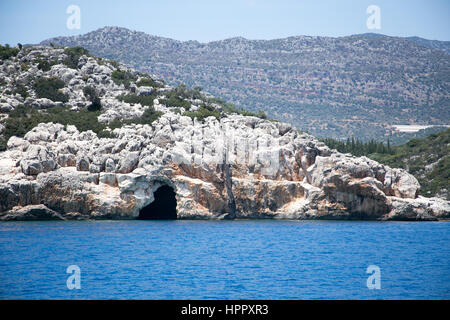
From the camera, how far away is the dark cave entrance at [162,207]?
60.4 meters

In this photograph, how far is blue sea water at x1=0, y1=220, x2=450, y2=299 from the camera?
90.2 feet

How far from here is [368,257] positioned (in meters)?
37.0

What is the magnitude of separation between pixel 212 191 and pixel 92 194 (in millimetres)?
9903

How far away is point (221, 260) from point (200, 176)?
2028cm

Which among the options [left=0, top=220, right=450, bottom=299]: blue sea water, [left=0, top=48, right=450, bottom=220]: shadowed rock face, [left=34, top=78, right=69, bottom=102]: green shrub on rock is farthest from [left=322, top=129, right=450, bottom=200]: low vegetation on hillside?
[left=34, top=78, right=69, bottom=102]: green shrub on rock

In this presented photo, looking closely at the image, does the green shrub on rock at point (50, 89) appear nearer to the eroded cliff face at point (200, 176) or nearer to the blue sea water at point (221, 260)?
the eroded cliff face at point (200, 176)

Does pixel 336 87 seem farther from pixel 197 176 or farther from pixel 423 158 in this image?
pixel 197 176

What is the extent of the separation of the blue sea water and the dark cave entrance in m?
7.32

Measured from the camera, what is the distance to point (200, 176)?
55.2 m

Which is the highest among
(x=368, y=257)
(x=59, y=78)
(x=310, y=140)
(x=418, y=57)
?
(x=418, y=57)

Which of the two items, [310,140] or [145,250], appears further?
[310,140]

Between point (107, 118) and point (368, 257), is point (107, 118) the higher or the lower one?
the higher one
